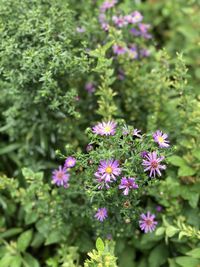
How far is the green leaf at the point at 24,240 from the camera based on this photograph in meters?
2.22

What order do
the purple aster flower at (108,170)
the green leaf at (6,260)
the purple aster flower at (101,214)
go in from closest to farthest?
the purple aster flower at (108,170) → the purple aster flower at (101,214) → the green leaf at (6,260)

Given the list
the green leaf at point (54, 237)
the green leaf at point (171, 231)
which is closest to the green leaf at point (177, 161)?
the green leaf at point (171, 231)

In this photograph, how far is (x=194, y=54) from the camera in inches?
116

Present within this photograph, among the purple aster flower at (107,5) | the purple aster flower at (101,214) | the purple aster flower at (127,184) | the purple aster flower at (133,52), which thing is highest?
the purple aster flower at (107,5)

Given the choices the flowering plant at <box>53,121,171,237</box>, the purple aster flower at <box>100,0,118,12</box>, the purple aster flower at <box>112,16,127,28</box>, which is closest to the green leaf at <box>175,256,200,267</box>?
the flowering plant at <box>53,121,171,237</box>

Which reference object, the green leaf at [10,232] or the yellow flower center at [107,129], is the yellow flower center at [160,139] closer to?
the yellow flower center at [107,129]

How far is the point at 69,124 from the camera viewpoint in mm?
2256

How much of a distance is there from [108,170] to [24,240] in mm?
771

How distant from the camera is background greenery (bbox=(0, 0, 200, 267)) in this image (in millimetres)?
2018

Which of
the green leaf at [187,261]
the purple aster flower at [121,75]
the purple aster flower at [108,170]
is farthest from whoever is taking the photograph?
the purple aster flower at [121,75]

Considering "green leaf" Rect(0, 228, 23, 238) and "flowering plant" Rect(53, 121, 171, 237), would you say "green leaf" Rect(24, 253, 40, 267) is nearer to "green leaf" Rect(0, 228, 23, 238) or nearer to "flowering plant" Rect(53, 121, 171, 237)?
"green leaf" Rect(0, 228, 23, 238)

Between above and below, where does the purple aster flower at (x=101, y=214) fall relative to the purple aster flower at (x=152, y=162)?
below

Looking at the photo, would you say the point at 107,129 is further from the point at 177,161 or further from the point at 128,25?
the point at 128,25

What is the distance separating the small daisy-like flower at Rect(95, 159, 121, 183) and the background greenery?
0.71ft
